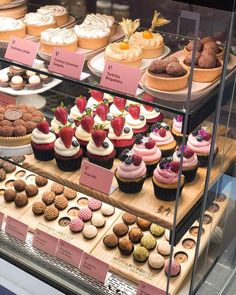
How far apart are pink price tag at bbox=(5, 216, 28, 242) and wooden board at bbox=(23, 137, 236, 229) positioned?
1.15ft

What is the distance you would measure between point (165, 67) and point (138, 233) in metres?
0.78

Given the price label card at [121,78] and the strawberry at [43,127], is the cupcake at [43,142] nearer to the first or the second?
the strawberry at [43,127]

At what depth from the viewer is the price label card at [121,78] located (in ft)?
5.03

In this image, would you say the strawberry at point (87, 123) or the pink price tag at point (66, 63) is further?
the strawberry at point (87, 123)

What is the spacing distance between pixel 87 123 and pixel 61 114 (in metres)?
0.13

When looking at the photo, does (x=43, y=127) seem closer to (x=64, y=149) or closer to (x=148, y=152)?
(x=64, y=149)

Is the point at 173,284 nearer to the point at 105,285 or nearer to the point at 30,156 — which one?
the point at 105,285

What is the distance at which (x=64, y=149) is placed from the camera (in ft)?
6.18

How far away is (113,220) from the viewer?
7.11 ft

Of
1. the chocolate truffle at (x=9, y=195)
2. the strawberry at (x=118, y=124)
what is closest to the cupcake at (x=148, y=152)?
the strawberry at (x=118, y=124)

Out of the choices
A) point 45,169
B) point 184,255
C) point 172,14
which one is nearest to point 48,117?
point 45,169

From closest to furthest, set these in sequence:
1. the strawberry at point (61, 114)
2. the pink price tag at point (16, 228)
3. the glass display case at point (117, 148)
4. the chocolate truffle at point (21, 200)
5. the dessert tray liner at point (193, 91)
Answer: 1. the dessert tray liner at point (193, 91)
2. the glass display case at point (117, 148)
3. the strawberry at point (61, 114)
4. the pink price tag at point (16, 228)
5. the chocolate truffle at point (21, 200)

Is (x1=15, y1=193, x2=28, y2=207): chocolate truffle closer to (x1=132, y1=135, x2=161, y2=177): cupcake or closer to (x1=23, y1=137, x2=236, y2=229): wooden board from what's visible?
(x1=23, y1=137, x2=236, y2=229): wooden board

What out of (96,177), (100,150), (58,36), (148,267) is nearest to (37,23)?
(58,36)
